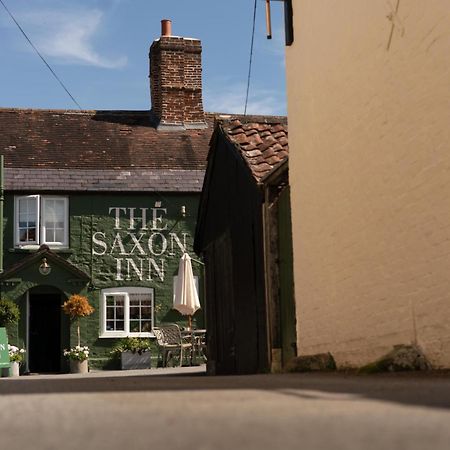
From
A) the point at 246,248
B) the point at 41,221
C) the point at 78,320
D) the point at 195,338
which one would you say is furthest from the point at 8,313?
the point at 246,248

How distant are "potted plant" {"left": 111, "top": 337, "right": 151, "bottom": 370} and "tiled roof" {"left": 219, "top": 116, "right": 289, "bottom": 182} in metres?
12.1

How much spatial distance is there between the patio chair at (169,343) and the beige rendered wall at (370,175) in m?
14.4

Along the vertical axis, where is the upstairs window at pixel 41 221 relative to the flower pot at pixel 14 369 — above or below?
above

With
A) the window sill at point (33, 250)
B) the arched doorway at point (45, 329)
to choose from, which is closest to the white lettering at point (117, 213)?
the window sill at point (33, 250)

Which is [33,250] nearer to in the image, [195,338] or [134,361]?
[134,361]

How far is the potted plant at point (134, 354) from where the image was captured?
25922 mm

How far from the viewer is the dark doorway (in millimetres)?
27203

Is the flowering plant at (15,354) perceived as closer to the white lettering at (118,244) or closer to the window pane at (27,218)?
the window pane at (27,218)

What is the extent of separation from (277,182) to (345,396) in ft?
24.7

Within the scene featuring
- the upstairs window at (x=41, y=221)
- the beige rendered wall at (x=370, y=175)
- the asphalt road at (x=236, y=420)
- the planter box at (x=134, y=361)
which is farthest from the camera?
the upstairs window at (x=41, y=221)

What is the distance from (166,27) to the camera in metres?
29.6

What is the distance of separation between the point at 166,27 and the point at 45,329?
987 centimetres

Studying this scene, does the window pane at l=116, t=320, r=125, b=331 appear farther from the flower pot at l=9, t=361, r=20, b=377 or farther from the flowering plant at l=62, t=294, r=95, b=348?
the flower pot at l=9, t=361, r=20, b=377

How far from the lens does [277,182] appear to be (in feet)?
41.0
